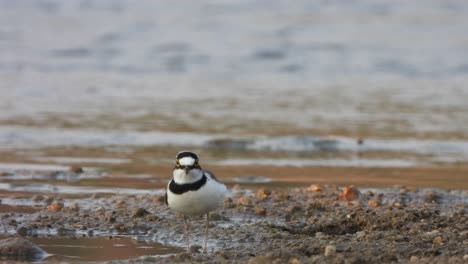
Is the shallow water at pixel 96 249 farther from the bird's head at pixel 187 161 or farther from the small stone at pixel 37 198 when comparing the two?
the small stone at pixel 37 198

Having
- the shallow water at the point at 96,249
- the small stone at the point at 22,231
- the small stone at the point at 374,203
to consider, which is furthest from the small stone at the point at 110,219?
the small stone at the point at 374,203

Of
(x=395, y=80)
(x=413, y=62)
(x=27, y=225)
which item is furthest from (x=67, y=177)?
(x=413, y=62)

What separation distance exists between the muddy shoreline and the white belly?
0.30m

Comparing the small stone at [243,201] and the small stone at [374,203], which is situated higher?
the small stone at [243,201]

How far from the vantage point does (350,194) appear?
339 inches

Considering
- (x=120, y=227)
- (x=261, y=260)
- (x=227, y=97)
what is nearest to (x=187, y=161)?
(x=261, y=260)

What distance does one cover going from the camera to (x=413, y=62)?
18594 millimetres

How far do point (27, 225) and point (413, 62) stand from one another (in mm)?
12167

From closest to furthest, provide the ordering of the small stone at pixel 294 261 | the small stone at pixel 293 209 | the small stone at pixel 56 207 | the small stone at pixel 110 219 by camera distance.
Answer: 1. the small stone at pixel 294 261
2. the small stone at pixel 110 219
3. the small stone at pixel 56 207
4. the small stone at pixel 293 209

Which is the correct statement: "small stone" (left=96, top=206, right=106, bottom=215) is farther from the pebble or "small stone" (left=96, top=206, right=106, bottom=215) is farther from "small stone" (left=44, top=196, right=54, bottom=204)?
the pebble

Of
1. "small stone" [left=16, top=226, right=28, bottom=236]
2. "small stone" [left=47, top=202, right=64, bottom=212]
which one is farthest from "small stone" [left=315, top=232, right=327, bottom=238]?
"small stone" [left=47, top=202, right=64, bottom=212]

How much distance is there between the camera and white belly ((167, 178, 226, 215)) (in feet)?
21.8

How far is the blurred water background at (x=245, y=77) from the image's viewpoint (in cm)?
1213

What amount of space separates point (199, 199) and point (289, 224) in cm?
119
